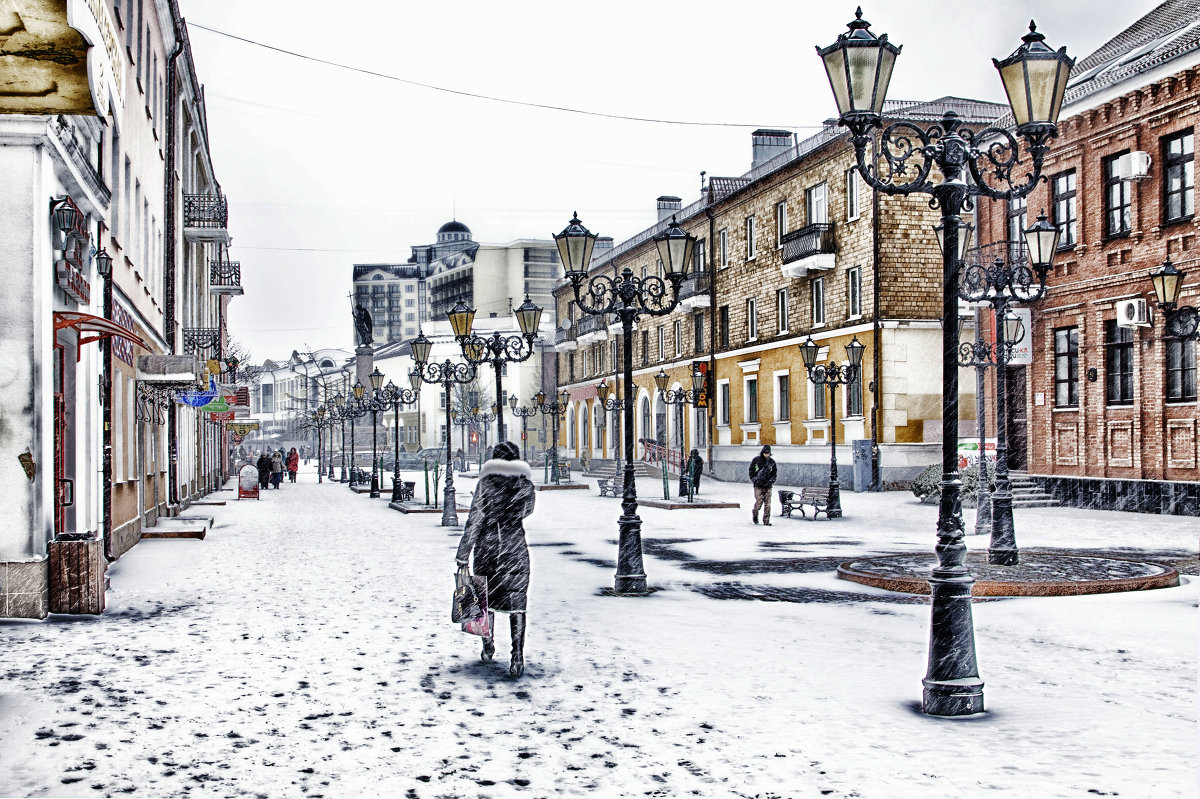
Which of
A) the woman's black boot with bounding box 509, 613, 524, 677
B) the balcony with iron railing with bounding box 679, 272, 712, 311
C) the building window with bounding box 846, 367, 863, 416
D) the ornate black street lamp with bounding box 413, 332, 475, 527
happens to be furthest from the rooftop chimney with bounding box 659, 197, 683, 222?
the woman's black boot with bounding box 509, 613, 524, 677

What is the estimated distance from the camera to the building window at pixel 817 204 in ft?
122

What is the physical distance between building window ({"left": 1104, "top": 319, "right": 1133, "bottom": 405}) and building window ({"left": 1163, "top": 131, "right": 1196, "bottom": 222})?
8.68 ft

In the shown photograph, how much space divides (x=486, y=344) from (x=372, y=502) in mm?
12254

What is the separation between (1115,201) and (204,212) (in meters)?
23.0

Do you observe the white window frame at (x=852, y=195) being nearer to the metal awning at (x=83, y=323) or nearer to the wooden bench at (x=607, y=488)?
the wooden bench at (x=607, y=488)

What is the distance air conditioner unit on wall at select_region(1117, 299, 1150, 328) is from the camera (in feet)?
78.4

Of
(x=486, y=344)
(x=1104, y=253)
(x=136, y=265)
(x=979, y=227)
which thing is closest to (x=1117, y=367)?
(x=1104, y=253)

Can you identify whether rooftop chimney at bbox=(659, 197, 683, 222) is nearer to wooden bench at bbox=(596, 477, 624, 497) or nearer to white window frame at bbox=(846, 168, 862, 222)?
white window frame at bbox=(846, 168, 862, 222)

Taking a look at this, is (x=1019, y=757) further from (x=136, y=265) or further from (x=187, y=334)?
(x=187, y=334)

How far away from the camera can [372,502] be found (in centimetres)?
3550

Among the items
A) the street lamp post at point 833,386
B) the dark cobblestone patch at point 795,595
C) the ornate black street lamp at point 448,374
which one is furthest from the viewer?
the street lamp post at point 833,386

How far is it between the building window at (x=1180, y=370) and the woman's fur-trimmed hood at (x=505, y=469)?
18.5m

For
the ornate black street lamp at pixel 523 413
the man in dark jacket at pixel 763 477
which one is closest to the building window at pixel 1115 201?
the man in dark jacket at pixel 763 477

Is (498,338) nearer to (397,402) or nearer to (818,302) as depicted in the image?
(397,402)
